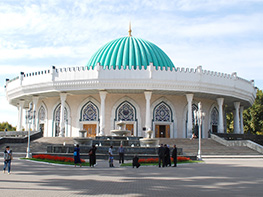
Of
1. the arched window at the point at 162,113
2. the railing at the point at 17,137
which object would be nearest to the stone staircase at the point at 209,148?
the arched window at the point at 162,113

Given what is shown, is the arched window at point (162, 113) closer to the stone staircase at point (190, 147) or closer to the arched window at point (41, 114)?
the stone staircase at point (190, 147)

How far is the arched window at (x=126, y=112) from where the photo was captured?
1294 inches

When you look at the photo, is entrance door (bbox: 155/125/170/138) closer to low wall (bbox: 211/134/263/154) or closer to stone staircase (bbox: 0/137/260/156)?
stone staircase (bbox: 0/137/260/156)

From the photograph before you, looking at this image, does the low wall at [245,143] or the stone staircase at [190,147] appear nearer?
the stone staircase at [190,147]

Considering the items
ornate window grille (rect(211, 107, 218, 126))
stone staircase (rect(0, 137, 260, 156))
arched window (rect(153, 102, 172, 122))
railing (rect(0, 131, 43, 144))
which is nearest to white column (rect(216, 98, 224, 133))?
ornate window grille (rect(211, 107, 218, 126))

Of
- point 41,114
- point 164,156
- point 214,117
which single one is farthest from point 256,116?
point 164,156

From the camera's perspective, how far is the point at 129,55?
35.2 meters

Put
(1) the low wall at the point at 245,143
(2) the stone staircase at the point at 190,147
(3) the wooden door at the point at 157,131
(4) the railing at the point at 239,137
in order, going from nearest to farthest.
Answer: (2) the stone staircase at the point at 190,147 < (1) the low wall at the point at 245,143 < (4) the railing at the point at 239,137 < (3) the wooden door at the point at 157,131

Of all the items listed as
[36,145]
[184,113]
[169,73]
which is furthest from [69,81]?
[184,113]

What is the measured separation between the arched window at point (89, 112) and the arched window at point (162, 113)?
6.16 metres

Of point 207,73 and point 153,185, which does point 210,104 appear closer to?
point 207,73

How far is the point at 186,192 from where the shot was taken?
289 inches

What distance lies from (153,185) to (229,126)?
5067cm

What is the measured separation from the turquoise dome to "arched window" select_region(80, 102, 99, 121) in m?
4.39
